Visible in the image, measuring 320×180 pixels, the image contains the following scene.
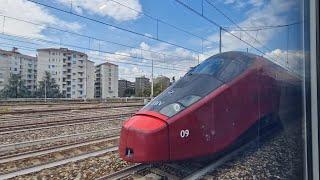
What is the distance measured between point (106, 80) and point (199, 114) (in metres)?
0.67

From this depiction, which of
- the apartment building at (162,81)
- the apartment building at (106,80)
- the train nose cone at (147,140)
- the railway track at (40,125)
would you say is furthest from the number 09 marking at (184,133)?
the railway track at (40,125)

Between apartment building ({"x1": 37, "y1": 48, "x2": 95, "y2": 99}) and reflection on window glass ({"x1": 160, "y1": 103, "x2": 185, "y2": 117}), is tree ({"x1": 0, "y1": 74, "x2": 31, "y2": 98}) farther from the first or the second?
reflection on window glass ({"x1": 160, "y1": 103, "x2": 185, "y2": 117})

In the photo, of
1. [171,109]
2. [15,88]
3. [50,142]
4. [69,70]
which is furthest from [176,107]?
[50,142]

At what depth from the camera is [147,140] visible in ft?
5.82

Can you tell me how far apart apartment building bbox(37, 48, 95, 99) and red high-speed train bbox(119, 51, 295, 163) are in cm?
48

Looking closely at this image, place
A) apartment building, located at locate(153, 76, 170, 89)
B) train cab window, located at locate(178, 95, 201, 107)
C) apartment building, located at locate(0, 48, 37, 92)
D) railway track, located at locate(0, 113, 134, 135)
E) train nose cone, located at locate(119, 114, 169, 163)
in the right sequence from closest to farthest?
apartment building, located at locate(0, 48, 37, 92) < apartment building, located at locate(153, 76, 170, 89) < train nose cone, located at locate(119, 114, 169, 163) < train cab window, located at locate(178, 95, 201, 107) < railway track, located at locate(0, 113, 134, 135)

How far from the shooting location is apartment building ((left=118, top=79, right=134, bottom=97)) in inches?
56.4

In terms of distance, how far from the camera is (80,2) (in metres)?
1.42

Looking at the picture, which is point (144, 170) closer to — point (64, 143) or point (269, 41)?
point (269, 41)

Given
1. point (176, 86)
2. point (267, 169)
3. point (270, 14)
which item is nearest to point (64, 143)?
point (176, 86)

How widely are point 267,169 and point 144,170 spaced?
1138mm

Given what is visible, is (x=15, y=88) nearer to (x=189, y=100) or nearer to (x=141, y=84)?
(x=141, y=84)

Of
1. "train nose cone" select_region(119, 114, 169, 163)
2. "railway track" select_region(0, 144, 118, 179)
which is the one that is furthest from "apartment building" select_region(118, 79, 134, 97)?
"railway track" select_region(0, 144, 118, 179)

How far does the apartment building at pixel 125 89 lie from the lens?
A: 1432mm
